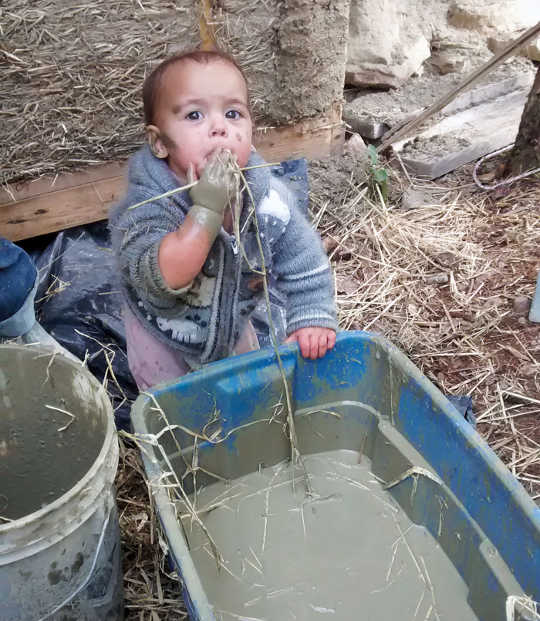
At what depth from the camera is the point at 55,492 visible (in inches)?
63.7

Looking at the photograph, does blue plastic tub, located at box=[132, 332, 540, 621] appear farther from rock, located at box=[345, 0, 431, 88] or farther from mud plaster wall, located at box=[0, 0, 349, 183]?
rock, located at box=[345, 0, 431, 88]

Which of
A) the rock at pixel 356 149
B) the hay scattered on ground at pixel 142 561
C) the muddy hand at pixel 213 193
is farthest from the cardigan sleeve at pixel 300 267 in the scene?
the rock at pixel 356 149

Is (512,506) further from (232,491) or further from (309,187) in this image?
(309,187)

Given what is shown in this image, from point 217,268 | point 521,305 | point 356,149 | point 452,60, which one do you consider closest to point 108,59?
point 217,268

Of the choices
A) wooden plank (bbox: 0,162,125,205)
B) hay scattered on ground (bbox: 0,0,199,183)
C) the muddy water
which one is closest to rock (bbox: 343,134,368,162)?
hay scattered on ground (bbox: 0,0,199,183)

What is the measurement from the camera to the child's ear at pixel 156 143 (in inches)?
70.6

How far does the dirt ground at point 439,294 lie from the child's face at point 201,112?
938 millimetres

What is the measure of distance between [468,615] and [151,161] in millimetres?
1359

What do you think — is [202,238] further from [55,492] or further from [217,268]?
[55,492]

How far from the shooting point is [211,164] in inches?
62.6

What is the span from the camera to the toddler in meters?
1.64

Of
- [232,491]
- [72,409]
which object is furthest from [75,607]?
[232,491]

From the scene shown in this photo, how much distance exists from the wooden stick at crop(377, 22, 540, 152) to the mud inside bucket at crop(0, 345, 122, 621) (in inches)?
95.1

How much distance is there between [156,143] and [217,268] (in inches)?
14.7
